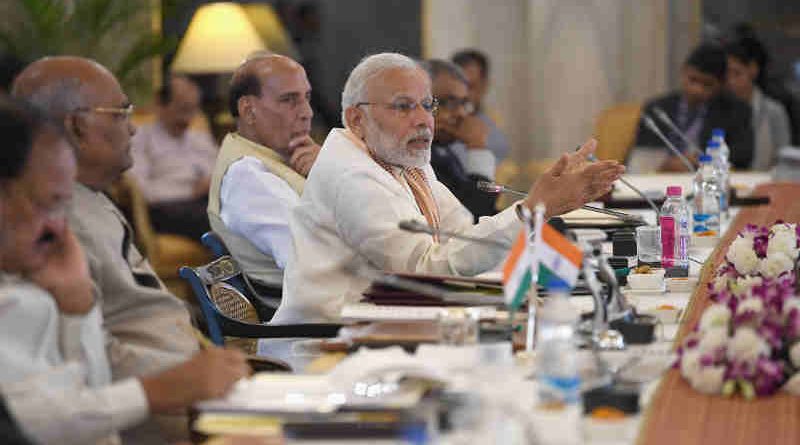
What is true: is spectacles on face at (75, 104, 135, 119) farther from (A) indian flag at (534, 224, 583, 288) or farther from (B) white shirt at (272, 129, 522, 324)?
(A) indian flag at (534, 224, 583, 288)

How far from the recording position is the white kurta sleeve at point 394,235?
3.07 metres

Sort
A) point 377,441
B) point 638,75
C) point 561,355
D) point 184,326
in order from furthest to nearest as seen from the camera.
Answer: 1. point 638,75
2. point 184,326
3. point 561,355
4. point 377,441

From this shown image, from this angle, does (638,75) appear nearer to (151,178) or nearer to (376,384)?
(151,178)

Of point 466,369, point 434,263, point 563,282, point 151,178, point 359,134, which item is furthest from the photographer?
point 151,178

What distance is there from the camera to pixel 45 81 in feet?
8.36

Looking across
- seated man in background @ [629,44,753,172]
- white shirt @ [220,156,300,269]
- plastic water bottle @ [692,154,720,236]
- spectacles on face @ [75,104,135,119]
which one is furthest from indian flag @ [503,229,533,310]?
seated man in background @ [629,44,753,172]

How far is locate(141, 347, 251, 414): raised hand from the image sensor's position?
2.05 m

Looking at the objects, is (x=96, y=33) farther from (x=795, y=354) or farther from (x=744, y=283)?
(x=795, y=354)

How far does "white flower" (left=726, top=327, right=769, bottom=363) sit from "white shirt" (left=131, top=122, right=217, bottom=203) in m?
5.64

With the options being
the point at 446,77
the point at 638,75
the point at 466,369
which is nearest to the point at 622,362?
the point at 466,369

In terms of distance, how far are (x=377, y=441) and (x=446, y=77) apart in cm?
336

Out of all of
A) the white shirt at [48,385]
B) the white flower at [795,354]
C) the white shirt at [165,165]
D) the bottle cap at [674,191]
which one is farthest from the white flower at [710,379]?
the white shirt at [165,165]

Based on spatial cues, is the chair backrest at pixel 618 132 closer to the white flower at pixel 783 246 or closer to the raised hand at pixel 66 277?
the white flower at pixel 783 246

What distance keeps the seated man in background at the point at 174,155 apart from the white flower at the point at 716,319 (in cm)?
538
